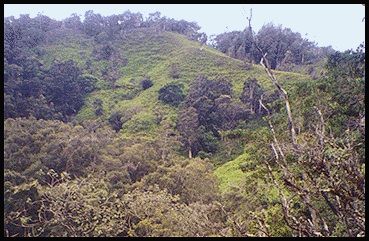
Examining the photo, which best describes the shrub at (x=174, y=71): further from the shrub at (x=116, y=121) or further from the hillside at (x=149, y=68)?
the shrub at (x=116, y=121)

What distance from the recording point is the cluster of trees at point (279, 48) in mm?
36688

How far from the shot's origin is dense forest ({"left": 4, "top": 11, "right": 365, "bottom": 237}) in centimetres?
354

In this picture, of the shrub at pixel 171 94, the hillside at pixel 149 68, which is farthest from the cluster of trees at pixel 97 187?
the hillside at pixel 149 68

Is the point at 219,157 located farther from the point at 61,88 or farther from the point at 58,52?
the point at 58,52

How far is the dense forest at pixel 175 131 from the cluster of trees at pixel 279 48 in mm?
125

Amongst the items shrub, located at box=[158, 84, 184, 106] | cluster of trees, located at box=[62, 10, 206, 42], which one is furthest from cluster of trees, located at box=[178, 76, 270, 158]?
cluster of trees, located at box=[62, 10, 206, 42]

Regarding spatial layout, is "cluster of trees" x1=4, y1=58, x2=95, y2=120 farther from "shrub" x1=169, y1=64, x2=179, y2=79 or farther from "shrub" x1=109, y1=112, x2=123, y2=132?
"shrub" x1=169, y1=64, x2=179, y2=79

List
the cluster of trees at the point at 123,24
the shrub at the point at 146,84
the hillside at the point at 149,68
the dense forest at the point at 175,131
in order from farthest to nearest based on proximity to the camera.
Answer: the cluster of trees at the point at 123,24 → the shrub at the point at 146,84 → the hillside at the point at 149,68 → the dense forest at the point at 175,131

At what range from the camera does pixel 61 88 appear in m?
33.1

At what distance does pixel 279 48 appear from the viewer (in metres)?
37.4

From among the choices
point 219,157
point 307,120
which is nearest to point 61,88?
point 219,157

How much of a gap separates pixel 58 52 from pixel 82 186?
1155 inches

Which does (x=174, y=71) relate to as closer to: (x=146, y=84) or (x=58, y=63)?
(x=146, y=84)

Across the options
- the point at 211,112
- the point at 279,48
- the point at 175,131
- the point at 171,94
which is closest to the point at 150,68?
the point at 171,94
